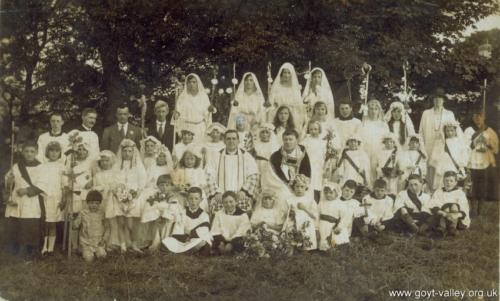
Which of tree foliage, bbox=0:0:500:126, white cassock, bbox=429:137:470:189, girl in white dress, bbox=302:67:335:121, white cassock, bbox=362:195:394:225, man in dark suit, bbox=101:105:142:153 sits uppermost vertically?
tree foliage, bbox=0:0:500:126

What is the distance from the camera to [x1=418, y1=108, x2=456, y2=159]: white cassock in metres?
7.61

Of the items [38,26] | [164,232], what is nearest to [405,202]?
[164,232]

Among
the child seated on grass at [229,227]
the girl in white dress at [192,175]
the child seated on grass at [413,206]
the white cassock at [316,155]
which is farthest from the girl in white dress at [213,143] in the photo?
the child seated on grass at [413,206]

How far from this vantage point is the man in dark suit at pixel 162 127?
765 centimetres

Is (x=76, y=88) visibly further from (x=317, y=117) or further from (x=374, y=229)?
(x=374, y=229)

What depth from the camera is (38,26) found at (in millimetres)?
7398

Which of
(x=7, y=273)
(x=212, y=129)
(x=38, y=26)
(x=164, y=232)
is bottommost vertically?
(x=7, y=273)

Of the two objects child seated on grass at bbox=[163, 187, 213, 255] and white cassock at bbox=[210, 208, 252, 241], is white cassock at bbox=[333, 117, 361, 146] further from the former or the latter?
→ child seated on grass at bbox=[163, 187, 213, 255]

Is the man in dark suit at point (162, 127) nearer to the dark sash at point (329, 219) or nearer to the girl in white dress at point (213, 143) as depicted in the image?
the girl in white dress at point (213, 143)

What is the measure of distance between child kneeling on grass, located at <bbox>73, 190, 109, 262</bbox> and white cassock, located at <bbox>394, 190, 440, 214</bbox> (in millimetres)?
3052

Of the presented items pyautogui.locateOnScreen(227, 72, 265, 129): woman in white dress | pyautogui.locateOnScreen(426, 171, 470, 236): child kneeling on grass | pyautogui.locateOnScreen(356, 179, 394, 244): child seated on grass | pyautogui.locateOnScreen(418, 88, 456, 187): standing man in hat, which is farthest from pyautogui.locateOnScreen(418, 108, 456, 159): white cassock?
pyautogui.locateOnScreen(227, 72, 265, 129): woman in white dress

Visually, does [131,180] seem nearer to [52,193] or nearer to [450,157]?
[52,193]

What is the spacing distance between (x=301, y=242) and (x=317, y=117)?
1588 mm

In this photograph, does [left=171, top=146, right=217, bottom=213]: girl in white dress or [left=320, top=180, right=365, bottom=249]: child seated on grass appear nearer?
[left=320, top=180, right=365, bottom=249]: child seated on grass
